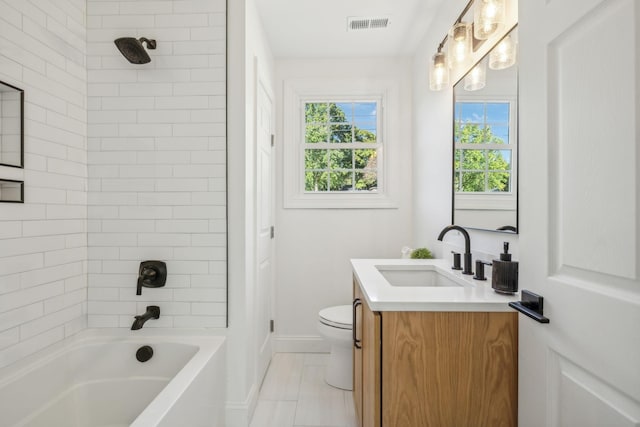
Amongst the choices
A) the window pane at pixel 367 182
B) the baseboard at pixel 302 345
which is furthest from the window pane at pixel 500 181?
the baseboard at pixel 302 345

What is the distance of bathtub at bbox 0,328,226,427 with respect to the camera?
1366 mm

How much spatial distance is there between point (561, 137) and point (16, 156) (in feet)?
6.39

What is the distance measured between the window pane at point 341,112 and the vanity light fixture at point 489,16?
157 centimetres

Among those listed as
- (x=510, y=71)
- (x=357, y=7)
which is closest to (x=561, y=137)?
(x=510, y=71)

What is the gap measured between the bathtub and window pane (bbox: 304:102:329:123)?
1.99 metres

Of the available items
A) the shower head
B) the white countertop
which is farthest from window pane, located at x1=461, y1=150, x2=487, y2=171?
the shower head

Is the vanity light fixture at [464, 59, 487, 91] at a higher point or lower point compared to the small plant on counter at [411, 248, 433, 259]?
higher

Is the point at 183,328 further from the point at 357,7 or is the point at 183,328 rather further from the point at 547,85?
the point at 357,7

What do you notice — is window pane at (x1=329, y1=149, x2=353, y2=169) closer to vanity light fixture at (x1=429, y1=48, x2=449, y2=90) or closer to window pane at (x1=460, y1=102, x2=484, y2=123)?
vanity light fixture at (x1=429, y1=48, x2=449, y2=90)

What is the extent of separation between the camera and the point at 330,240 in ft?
9.68

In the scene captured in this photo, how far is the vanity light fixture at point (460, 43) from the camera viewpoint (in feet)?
5.80

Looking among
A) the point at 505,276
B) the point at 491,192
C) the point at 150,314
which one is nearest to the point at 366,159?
the point at 491,192

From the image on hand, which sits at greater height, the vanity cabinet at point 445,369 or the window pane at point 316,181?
the window pane at point 316,181

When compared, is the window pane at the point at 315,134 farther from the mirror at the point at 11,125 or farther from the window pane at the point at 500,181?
the mirror at the point at 11,125
